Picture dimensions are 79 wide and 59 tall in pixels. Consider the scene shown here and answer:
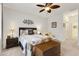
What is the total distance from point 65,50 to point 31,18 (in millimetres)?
779

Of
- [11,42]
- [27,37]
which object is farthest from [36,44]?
[11,42]

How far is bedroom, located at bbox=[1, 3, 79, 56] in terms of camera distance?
1869 millimetres

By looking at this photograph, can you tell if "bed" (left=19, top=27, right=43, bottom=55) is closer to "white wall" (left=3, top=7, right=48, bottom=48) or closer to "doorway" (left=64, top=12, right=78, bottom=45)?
"white wall" (left=3, top=7, right=48, bottom=48)

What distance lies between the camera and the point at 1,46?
6.18 ft

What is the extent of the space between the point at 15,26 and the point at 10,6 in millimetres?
339

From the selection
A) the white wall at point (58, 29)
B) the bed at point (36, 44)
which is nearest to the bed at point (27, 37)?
the bed at point (36, 44)

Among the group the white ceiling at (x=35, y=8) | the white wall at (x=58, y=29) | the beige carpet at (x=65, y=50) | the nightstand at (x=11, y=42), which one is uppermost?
the white ceiling at (x=35, y=8)

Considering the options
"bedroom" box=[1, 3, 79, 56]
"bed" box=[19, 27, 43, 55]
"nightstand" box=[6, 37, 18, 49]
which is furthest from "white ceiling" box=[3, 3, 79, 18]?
"nightstand" box=[6, 37, 18, 49]

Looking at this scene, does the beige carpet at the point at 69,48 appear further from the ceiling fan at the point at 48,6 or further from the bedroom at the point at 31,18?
the ceiling fan at the point at 48,6

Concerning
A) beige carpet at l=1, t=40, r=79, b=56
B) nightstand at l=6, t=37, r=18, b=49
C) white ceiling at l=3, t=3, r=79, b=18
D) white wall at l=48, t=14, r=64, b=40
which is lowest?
beige carpet at l=1, t=40, r=79, b=56

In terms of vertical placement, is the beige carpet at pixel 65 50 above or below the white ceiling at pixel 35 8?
below

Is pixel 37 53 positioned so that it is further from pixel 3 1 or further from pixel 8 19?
pixel 3 1

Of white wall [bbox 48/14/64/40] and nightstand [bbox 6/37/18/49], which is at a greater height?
white wall [bbox 48/14/64/40]

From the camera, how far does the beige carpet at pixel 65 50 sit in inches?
73.6
